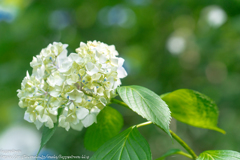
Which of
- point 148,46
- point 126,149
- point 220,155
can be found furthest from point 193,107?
point 148,46

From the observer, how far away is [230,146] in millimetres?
2162

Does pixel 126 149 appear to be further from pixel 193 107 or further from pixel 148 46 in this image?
pixel 148 46

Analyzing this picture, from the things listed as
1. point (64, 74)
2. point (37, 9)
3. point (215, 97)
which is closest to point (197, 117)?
point (64, 74)

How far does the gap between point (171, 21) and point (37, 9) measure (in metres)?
1.46

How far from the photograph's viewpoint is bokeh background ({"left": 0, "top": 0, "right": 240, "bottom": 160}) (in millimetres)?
2369

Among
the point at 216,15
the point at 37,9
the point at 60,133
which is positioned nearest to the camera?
the point at 216,15

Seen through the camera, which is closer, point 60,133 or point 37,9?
A: point 60,133

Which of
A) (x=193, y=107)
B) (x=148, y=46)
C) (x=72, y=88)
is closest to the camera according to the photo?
(x=72, y=88)

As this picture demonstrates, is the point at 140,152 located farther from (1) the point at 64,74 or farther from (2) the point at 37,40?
(2) the point at 37,40

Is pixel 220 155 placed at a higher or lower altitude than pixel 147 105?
lower

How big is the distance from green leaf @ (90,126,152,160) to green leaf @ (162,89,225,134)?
0.66ft

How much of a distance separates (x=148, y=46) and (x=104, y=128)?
2.25 meters

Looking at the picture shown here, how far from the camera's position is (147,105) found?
0.66 meters

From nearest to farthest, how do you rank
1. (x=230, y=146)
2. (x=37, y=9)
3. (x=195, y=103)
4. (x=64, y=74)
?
(x=64, y=74) → (x=195, y=103) → (x=230, y=146) → (x=37, y=9)
